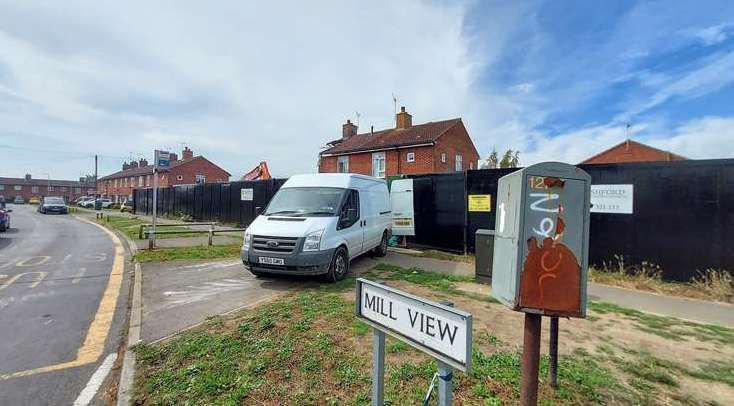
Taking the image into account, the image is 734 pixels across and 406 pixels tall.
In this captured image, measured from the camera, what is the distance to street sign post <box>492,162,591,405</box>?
205cm

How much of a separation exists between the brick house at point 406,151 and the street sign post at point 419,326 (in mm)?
20896

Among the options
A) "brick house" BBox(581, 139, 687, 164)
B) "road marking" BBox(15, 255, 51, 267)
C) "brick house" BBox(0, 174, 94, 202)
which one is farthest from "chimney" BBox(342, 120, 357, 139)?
"brick house" BBox(0, 174, 94, 202)

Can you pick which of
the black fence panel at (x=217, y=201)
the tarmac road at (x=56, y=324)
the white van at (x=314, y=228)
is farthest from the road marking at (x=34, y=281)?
the black fence panel at (x=217, y=201)

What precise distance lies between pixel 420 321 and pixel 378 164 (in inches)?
969

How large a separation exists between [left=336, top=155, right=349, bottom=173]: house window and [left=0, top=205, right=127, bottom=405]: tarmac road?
64.8 feet

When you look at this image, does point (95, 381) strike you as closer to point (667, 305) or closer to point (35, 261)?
point (667, 305)

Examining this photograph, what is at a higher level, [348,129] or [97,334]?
[348,129]

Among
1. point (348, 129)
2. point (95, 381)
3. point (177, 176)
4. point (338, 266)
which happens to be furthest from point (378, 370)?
point (177, 176)

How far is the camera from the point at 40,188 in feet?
287

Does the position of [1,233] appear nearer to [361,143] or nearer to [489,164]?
[361,143]

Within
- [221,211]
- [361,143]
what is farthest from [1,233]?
[361,143]

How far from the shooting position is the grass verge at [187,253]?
362 inches

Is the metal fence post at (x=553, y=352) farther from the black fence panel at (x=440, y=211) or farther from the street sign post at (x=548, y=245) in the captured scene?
the black fence panel at (x=440, y=211)

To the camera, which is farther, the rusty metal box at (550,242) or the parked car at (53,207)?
the parked car at (53,207)
